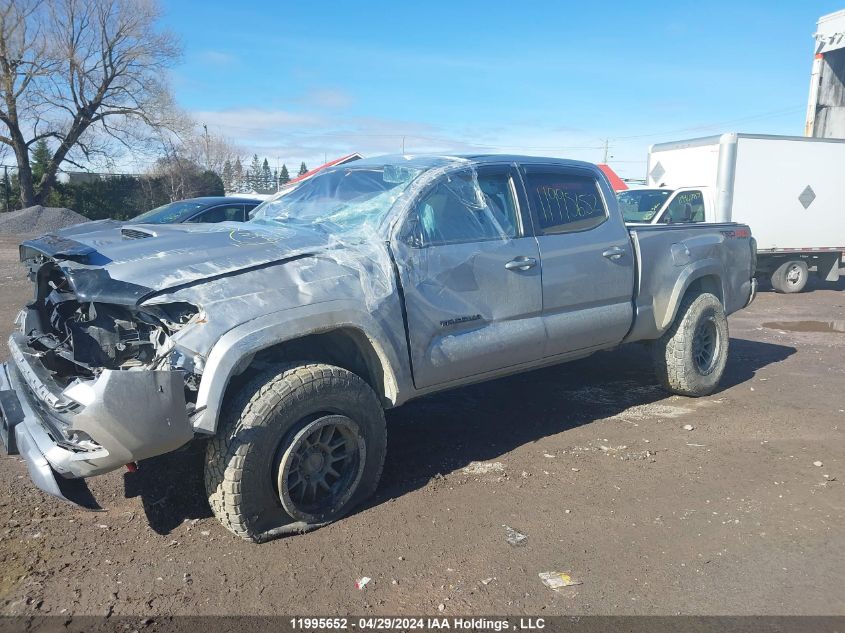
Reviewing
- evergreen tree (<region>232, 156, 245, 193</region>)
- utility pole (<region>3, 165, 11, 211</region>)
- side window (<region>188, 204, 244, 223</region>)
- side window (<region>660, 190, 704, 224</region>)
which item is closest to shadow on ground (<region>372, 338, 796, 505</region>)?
side window (<region>660, 190, 704, 224</region>)

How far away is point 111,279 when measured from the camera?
10.4 ft

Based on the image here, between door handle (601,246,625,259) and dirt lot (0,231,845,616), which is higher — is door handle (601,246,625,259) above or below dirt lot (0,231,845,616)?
above

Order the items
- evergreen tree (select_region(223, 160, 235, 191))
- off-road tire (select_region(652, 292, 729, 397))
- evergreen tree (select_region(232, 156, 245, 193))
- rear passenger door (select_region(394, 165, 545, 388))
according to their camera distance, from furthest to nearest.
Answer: evergreen tree (select_region(232, 156, 245, 193)) → evergreen tree (select_region(223, 160, 235, 191)) → off-road tire (select_region(652, 292, 729, 397)) → rear passenger door (select_region(394, 165, 545, 388))

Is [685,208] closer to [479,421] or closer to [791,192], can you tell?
[791,192]

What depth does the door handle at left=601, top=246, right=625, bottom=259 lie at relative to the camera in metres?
4.89

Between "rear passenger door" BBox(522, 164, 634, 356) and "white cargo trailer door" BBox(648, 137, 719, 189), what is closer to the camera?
"rear passenger door" BBox(522, 164, 634, 356)

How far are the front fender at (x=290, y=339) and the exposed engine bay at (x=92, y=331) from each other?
225 mm

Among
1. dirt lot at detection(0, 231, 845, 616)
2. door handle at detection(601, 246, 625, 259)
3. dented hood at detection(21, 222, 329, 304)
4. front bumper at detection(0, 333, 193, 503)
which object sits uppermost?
dented hood at detection(21, 222, 329, 304)

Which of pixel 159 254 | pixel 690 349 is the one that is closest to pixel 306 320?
pixel 159 254

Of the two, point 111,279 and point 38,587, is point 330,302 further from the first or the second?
point 38,587

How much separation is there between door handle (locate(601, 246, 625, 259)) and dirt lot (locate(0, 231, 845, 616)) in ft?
4.40

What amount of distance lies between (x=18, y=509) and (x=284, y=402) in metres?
1.77

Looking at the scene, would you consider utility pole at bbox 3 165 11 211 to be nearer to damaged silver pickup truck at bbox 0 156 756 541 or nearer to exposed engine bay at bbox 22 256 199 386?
damaged silver pickup truck at bbox 0 156 756 541

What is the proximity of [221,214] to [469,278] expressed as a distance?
7.37 meters
